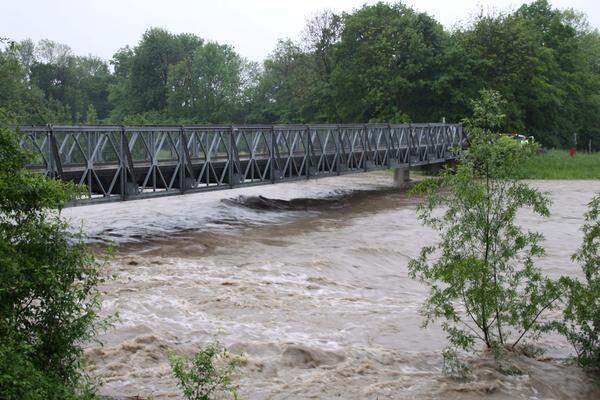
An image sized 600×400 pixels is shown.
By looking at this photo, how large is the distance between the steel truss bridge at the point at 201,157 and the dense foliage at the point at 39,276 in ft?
16.7

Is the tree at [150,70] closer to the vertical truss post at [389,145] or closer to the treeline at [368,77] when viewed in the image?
the treeline at [368,77]

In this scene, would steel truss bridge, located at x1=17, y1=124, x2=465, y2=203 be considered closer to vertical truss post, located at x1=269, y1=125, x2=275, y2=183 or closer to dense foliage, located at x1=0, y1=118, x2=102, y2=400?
vertical truss post, located at x1=269, y1=125, x2=275, y2=183

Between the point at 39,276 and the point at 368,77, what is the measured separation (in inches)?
2093

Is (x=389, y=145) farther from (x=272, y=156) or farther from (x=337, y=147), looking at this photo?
(x=272, y=156)

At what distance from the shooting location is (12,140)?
7676 millimetres

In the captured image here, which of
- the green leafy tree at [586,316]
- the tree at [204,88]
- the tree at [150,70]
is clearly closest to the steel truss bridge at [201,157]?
the green leafy tree at [586,316]

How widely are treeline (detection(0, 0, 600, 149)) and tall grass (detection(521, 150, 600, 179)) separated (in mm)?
4112

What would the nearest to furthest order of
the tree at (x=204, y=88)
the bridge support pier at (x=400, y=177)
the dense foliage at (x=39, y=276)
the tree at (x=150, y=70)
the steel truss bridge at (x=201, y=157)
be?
the dense foliage at (x=39, y=276)
the steel truss bridge at (x=201, y=157)
the bridge support pier at (x=400, y=177)
the tree at (x=204, y=88)
the tree at (x=150, y=70)

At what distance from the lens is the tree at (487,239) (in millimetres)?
11102

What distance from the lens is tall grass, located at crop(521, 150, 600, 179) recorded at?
48.5 metres

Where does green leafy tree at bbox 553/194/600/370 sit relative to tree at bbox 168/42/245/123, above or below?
below

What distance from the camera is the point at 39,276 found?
707 cm

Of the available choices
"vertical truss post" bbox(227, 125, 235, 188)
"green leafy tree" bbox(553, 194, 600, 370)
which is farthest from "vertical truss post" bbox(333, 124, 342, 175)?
"green leafy tree" bbox(553, 194, 600, 370)

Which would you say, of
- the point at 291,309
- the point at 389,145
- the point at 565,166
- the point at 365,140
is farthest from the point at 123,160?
the point at 565,166
